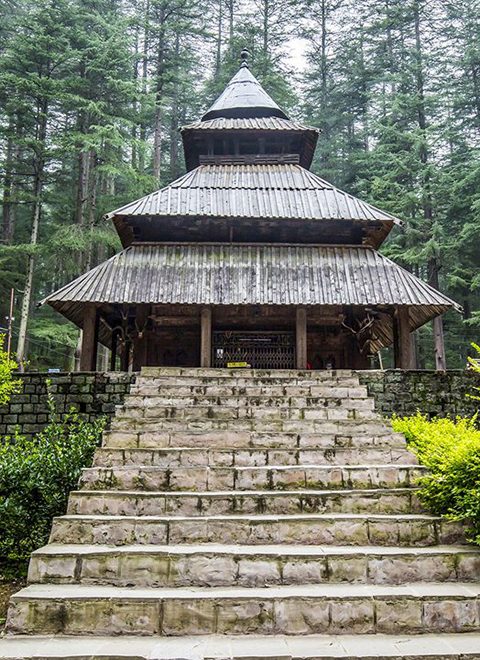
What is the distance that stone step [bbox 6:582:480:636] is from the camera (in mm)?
3508

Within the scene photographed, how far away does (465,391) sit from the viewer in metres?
9.34

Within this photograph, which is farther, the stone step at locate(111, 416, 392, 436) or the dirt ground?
the stone step at locate(111, 416, 392, 436)

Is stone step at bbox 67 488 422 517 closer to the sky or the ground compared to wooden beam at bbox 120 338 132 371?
closer to the ground

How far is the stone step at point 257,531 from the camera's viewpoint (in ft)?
14.3

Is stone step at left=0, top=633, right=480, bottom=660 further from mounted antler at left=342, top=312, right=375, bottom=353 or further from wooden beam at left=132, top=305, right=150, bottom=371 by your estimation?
mounted antler at left=342, top=312, right=375, bottom=353

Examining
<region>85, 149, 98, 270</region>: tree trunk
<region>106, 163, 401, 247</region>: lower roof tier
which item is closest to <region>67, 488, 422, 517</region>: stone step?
<region>106, 163, 401, 247</region>: lower roof tier

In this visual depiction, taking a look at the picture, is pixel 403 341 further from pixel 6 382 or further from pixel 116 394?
pixel 6 382

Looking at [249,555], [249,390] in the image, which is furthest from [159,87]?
[249,555]

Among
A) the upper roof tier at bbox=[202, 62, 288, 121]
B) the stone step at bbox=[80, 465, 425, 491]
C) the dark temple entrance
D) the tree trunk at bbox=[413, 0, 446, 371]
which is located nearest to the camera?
the stone step at bbox=[80, 465, 425, 491]

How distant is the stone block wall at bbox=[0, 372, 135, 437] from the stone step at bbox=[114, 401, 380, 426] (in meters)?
2.41

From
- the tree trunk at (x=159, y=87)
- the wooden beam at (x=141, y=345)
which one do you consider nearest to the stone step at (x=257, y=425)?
the wooden beam at (x=141, y=345)

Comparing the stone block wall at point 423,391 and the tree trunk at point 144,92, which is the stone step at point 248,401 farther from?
the tree trunk at point 144,92

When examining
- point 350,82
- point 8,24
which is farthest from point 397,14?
point 8,24

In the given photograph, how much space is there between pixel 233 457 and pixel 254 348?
297 inches
